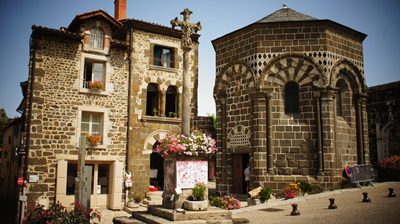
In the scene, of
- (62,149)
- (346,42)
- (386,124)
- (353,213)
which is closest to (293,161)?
(353,213)

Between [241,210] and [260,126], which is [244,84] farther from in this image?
[241,210]

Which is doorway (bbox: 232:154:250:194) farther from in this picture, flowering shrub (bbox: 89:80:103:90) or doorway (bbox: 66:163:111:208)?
flowering shrub (bbox: 89:80:103:90)

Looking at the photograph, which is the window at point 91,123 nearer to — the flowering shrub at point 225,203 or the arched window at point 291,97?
the flowering shrub at point 225,203

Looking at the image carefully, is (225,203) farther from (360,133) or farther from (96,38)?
(96,38)

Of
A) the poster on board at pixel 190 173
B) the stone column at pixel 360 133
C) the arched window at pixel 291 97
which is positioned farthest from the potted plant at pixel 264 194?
the stone column at pixel 360 133

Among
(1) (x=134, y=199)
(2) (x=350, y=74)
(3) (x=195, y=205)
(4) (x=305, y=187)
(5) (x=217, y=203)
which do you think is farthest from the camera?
(1) (x=134, y=199)

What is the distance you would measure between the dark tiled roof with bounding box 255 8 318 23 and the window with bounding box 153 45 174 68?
5465 mm

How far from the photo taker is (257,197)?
12023mm

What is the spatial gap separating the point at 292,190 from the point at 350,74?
18.5 ft

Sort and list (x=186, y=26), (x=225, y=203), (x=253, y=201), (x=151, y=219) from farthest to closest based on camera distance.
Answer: (x=253, y=201)
(x=225, y=203)
(x=186, y=26)
(x=151, y=219)

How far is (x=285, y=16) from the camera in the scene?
48.3ft

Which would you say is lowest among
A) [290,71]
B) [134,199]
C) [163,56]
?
[134,199]

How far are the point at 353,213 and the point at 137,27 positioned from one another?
41.9 feet

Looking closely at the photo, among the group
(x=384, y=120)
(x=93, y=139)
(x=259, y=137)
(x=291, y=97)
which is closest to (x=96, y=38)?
(x=93, y=139)
